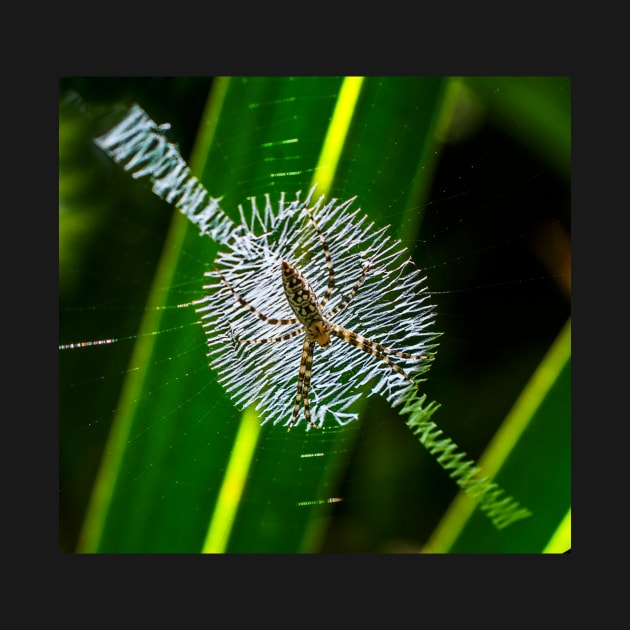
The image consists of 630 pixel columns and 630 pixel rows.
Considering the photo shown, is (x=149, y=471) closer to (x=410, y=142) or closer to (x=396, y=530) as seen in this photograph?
(x=396, y=530)

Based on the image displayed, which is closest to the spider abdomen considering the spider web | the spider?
the spider

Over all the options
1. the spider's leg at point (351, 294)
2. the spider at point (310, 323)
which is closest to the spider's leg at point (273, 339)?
the spider at point (310, 323)

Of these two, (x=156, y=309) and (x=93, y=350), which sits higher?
(x=156, y=309)

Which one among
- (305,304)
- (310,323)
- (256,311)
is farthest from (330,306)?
(256,311)

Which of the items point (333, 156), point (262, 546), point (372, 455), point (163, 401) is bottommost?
point (262, 546)

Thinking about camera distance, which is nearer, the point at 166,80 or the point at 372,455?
the point at 166,80

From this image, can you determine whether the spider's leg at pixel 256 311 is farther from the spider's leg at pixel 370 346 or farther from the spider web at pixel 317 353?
the spider's leg at pixel 370 346

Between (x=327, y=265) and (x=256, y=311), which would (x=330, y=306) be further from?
(x=256, y=311)

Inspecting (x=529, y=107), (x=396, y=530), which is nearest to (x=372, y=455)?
(x=396, y=530)
